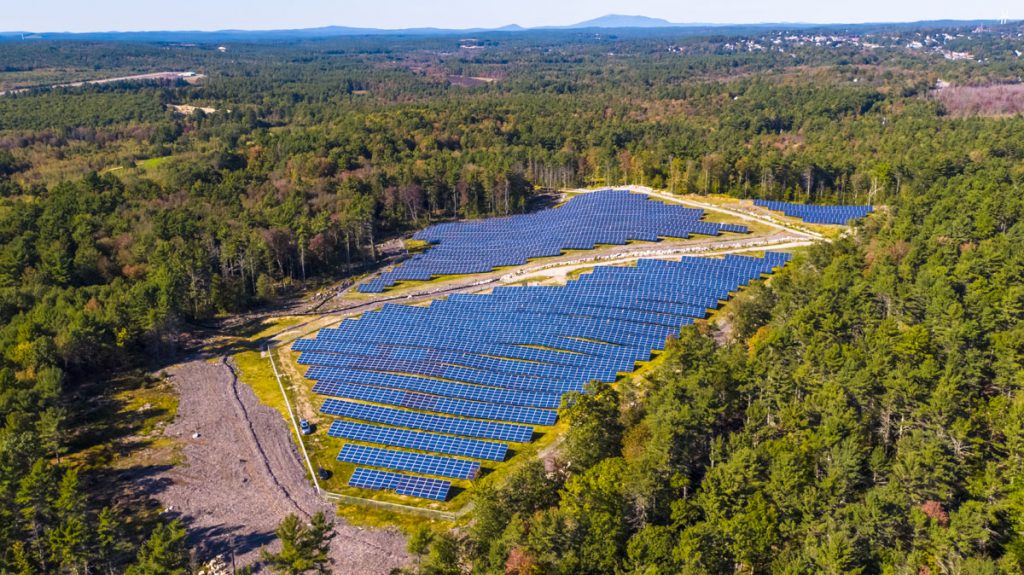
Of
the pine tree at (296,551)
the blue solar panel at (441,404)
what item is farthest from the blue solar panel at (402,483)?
the pine tree at (296,551)

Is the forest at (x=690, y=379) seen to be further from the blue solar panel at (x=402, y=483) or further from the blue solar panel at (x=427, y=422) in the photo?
the blue solar panel at (x=427, y=422)

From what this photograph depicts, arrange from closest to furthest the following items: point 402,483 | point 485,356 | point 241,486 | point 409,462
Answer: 1. point 402,483
2. point 241,486
3. point 409,462
4. point 485,356

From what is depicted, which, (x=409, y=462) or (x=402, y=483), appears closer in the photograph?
(x=402, y=483)

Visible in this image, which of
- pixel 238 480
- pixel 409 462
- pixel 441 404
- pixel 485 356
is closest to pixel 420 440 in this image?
pixel 409 462

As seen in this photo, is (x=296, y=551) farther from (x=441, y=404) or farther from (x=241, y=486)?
(x=441, y=404)

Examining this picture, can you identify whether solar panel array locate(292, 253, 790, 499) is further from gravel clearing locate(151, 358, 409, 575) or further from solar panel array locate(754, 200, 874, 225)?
solar panel array locate(754, 200, 874, 225)
